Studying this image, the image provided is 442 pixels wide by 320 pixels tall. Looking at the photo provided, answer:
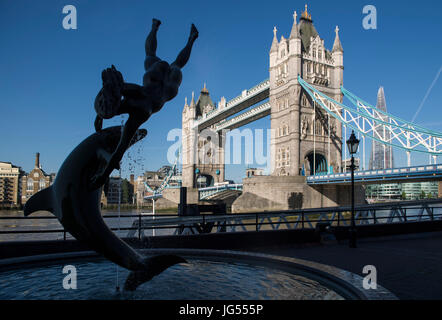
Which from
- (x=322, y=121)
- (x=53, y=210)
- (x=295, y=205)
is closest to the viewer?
(x=53, y=210)

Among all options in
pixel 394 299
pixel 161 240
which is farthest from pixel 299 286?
pixel 161 240

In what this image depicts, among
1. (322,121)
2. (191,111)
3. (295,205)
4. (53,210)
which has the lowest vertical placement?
(295,205)

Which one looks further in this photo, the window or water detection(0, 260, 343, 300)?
the window

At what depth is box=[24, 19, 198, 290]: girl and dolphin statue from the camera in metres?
3.55

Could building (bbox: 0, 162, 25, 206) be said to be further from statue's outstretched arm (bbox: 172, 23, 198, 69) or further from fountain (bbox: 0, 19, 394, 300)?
statue's outstretched arm (bbox: 172, 23, 198, 69)

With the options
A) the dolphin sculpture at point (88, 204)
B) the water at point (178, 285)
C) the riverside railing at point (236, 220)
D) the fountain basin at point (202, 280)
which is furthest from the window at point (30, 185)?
the dolphin sculpture at point (88, 204)

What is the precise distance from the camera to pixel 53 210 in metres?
3.89

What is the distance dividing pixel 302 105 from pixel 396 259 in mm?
38842

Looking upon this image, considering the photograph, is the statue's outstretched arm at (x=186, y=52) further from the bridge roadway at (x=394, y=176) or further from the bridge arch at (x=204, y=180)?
the bridge arch at (x=204, y=180)

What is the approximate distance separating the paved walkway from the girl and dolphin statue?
11.2ft

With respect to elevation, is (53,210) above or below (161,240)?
above

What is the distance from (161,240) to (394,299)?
5.49 metres

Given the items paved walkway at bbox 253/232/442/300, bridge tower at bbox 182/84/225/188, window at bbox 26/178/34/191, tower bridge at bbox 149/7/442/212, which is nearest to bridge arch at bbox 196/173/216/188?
bridge tower at bbox 182/84/225/188
